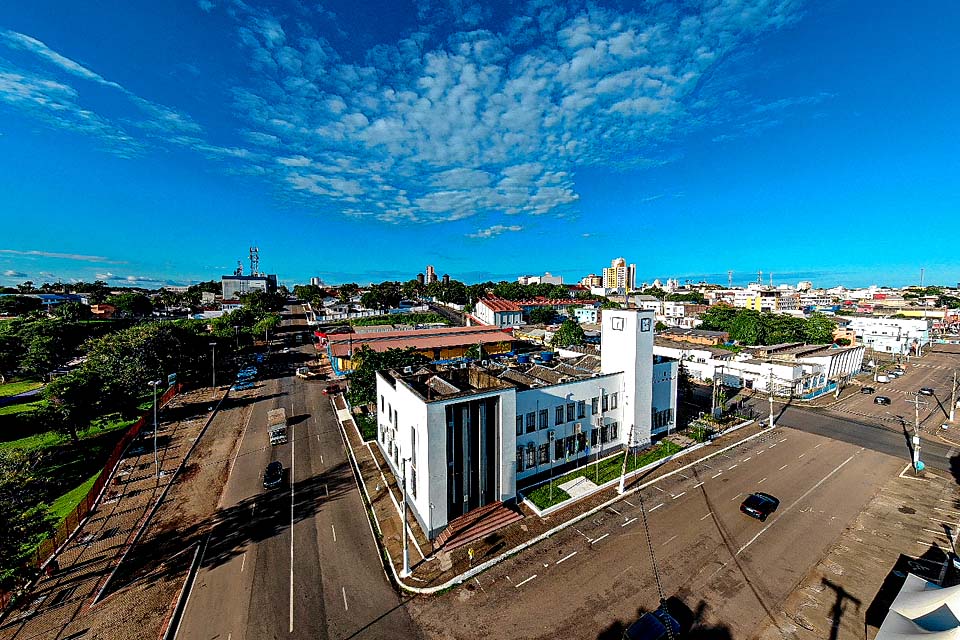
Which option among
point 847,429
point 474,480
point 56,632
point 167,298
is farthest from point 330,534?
point 167,298

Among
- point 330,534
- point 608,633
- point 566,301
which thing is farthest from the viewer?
point 566,301

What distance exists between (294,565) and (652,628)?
Result: 18.8 metres

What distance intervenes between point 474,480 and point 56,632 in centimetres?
2090

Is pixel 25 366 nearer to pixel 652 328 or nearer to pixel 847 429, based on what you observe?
pixel 652 328

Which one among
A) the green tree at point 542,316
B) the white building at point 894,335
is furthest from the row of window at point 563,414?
the white building at point 894,335

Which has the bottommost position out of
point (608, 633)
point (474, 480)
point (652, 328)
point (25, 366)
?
point (608, 633)

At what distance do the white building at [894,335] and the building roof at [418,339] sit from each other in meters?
88.4

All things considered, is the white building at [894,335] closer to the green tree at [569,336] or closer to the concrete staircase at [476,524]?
the green tree at [569,336]

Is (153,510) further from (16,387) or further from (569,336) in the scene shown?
(569,336)

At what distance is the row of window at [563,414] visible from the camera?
2766cm

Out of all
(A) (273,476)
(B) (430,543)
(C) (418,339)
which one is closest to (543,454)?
(B) (430,543)

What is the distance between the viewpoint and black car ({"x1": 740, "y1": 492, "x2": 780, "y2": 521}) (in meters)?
24.6

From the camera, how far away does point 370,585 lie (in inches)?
773

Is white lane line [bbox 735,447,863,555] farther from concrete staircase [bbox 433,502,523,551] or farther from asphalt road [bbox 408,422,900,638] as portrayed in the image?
concrete staircase [bbox 433,502,523,551]
